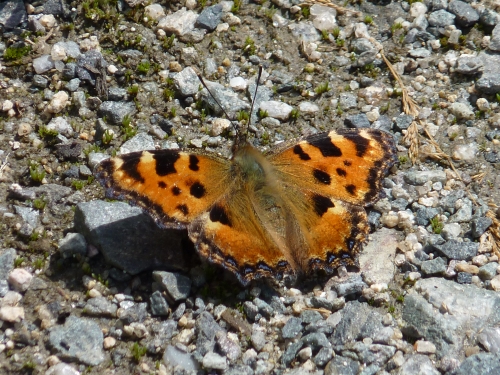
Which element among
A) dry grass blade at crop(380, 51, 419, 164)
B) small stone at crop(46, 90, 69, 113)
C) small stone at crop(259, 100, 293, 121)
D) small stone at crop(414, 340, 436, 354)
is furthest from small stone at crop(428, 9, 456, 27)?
small stone at crop(46, 90, 69, 113)

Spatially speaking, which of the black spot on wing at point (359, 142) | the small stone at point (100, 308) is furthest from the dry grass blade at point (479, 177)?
the small stone at point (100, 308)

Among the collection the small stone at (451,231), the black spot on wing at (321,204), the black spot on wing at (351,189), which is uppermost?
the black spot on wing at (351,189)

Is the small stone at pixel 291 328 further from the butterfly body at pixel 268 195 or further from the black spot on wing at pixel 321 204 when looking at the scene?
the black spot on wing at pixel 321 204

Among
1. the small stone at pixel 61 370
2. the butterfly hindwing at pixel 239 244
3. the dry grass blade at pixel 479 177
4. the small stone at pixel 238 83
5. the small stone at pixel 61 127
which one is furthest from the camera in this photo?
the small stone at pixel 238 83

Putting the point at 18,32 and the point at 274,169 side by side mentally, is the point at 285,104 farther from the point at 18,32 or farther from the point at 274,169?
the point at 18,32

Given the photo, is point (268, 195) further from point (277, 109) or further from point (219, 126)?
point (277, 109)

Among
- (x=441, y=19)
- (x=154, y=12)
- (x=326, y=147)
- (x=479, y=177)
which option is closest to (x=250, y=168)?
(x=326, y=147)

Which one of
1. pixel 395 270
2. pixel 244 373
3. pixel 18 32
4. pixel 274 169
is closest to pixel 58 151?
pixel 18 32
